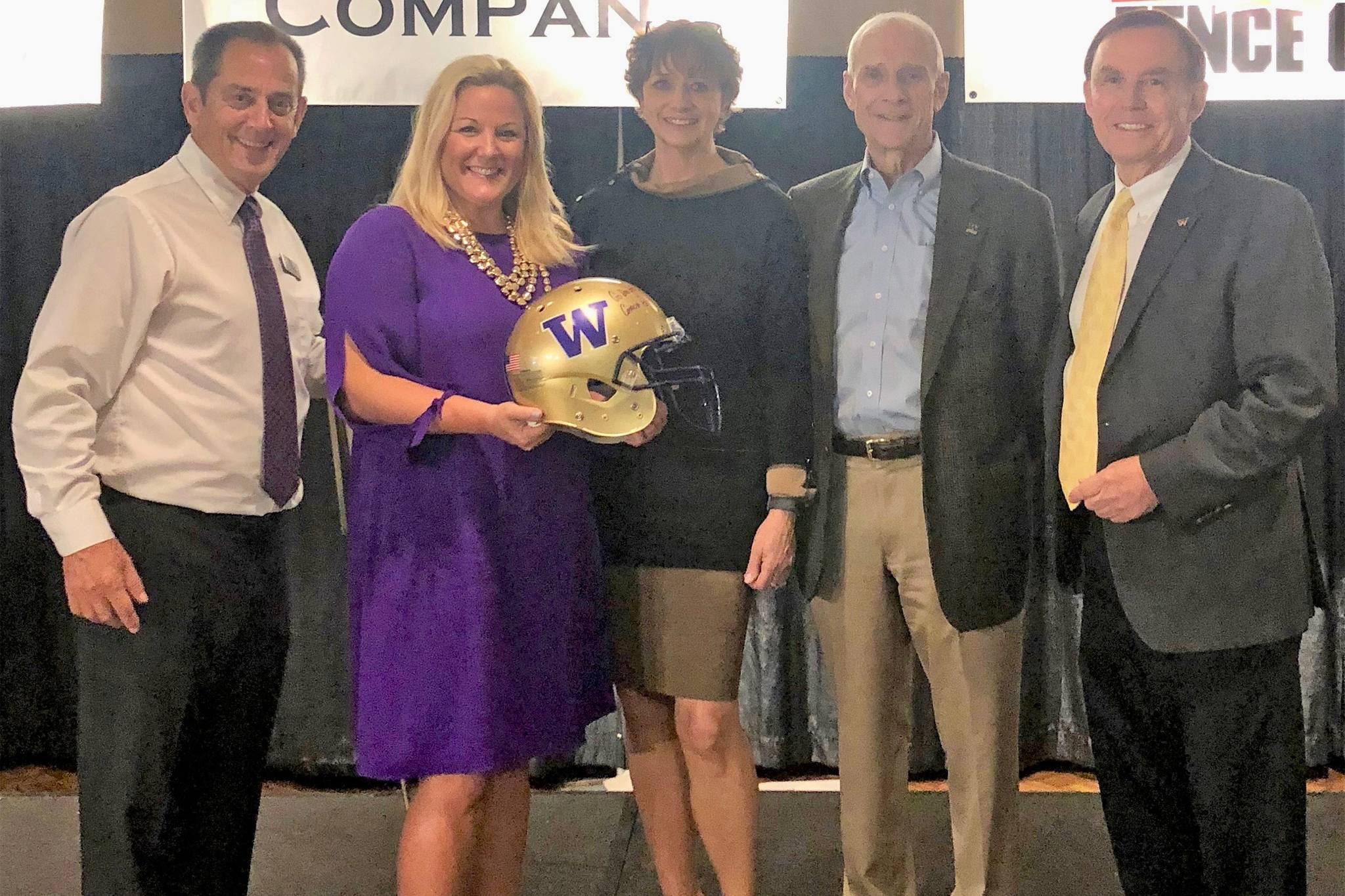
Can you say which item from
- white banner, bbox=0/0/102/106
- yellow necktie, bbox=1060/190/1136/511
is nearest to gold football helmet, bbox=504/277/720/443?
yellow necktie, bbox=1060/190/1136/511

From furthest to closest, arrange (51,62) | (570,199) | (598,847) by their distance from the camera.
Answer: (570,199), (51,62), (598,847)

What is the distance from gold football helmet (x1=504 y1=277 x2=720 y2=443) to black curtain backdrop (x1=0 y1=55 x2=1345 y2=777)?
1.50 meters

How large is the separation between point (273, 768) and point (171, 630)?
5.90 ft

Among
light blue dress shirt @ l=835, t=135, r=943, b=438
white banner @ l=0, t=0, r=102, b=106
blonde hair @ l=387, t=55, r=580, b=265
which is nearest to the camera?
blonde hair @ l=387, t=55, r=580, b=265

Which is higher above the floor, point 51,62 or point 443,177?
point 51,62

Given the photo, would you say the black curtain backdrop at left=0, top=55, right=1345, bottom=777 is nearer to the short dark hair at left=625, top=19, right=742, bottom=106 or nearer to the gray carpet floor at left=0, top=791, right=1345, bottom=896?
the gray carpet floor at left=0, top=791, right=1345, bottom=896

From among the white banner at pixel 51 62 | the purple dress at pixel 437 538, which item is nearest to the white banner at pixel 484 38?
the white banner at pixel 51 62

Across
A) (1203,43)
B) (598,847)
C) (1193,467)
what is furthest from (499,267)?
(1203,43)

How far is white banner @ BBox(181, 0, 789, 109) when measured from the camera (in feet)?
9.21

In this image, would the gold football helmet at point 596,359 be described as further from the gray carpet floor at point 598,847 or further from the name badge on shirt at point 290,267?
the gray carpet floor at point 598,847

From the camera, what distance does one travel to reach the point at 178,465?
1.86m

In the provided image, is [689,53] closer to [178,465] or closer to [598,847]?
[178,465]

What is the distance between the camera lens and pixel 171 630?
1.85 metres

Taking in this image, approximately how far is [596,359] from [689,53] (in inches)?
24.6
